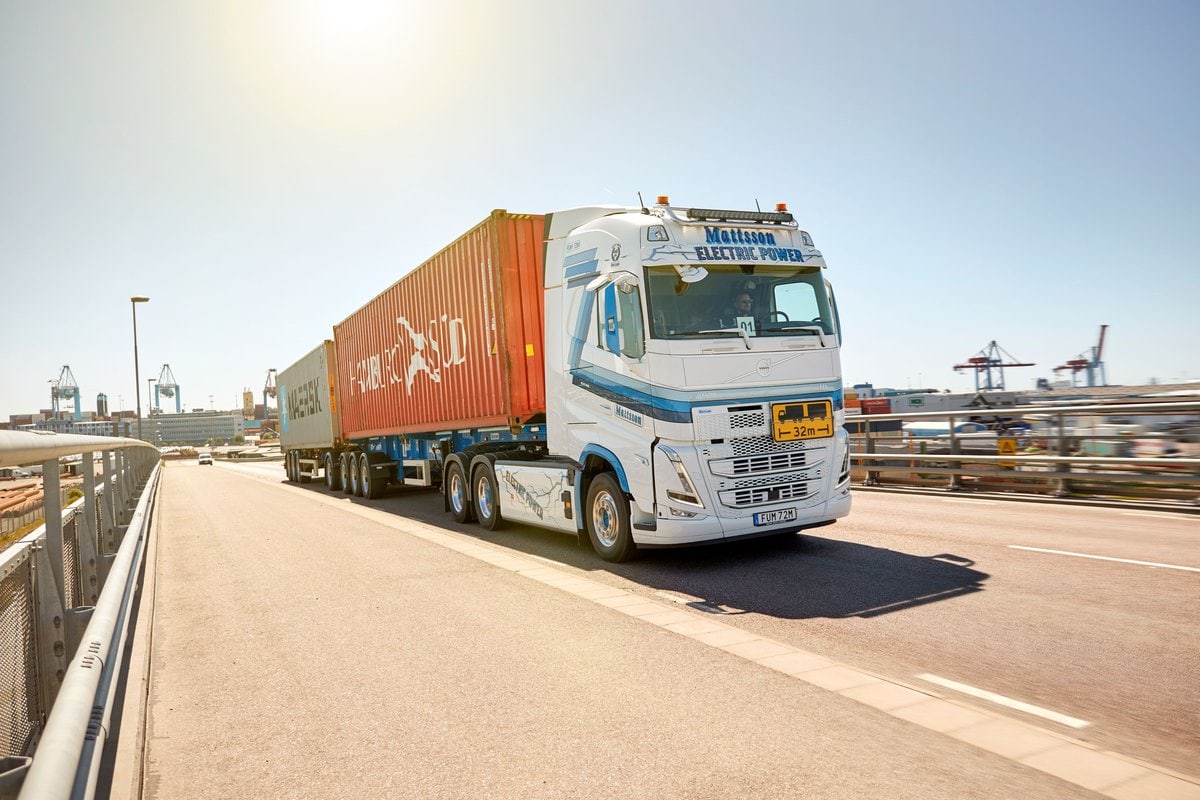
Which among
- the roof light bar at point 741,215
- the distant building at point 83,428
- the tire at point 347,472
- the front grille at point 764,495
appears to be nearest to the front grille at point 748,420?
the front grille at point 764,495

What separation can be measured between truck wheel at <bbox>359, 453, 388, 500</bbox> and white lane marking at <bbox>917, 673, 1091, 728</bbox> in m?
15.1

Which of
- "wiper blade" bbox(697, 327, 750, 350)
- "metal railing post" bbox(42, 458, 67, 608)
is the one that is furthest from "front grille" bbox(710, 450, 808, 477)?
"metal railing post" bbox(42, 458, 67, 608)

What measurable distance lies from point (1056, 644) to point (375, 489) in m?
15.3

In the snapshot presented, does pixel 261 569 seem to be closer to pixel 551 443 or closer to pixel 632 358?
pixel 551 443

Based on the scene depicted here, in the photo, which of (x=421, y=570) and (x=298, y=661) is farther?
(x=421, y=570)

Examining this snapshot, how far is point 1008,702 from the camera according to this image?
13.3ft

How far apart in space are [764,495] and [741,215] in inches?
111

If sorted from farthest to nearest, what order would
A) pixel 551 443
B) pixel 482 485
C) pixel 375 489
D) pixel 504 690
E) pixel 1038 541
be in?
1. pixel 375 489
2. pixel 482 485
3. pixel 551 443
4. pixel 1038 541
5. pixel 504 690

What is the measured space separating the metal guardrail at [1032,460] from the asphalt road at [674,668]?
1986 millimetres

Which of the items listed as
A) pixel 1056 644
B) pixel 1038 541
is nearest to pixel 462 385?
pixel 1038 541

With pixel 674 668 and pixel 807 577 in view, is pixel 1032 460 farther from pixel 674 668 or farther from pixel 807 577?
pixel 674 668

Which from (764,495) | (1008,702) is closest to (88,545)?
(764,495)

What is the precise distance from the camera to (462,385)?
12508 mm

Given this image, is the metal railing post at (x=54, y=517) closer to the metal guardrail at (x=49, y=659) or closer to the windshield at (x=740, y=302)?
the metal guardrail at (x=49, y=659)
